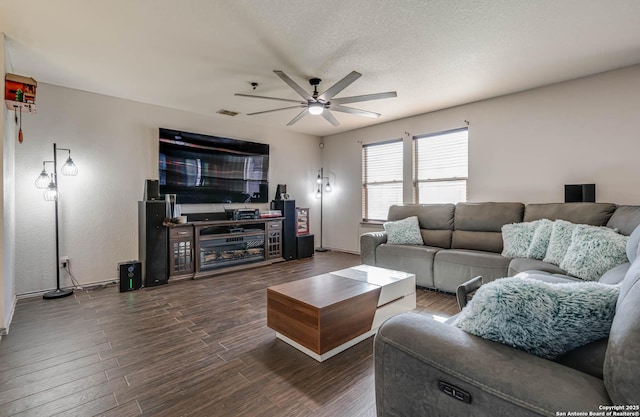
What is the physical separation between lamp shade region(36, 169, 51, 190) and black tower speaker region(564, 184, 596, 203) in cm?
628

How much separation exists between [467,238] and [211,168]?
4121 mm

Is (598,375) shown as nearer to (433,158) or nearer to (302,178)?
(433,158)

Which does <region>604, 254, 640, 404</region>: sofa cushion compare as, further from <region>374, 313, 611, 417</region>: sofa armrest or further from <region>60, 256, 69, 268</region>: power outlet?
<region>60, 256, 69, 268</region>: power outlet

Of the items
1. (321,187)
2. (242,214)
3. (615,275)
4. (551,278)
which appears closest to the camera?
(615,275)

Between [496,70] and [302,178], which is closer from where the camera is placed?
[496,70]

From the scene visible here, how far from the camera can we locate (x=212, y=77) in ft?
11.0

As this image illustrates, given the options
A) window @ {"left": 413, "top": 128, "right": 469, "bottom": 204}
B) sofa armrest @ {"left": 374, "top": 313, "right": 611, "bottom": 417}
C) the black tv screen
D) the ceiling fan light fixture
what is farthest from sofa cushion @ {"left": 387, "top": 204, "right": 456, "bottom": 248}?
sofa armrest @ {"left": 374, "top": 313, "right": 611, "bottom": 417}

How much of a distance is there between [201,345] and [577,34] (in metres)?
4.18

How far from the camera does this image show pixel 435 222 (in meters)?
4.25

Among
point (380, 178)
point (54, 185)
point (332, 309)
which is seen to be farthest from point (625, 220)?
point (54, 185)

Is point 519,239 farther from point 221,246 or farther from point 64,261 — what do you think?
point 64,261

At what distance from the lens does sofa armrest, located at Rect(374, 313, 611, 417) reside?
74 centimetres

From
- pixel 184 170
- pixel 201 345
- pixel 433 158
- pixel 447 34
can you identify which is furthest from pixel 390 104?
pixel 201 345

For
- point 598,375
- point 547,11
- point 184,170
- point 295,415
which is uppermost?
point 547,11
